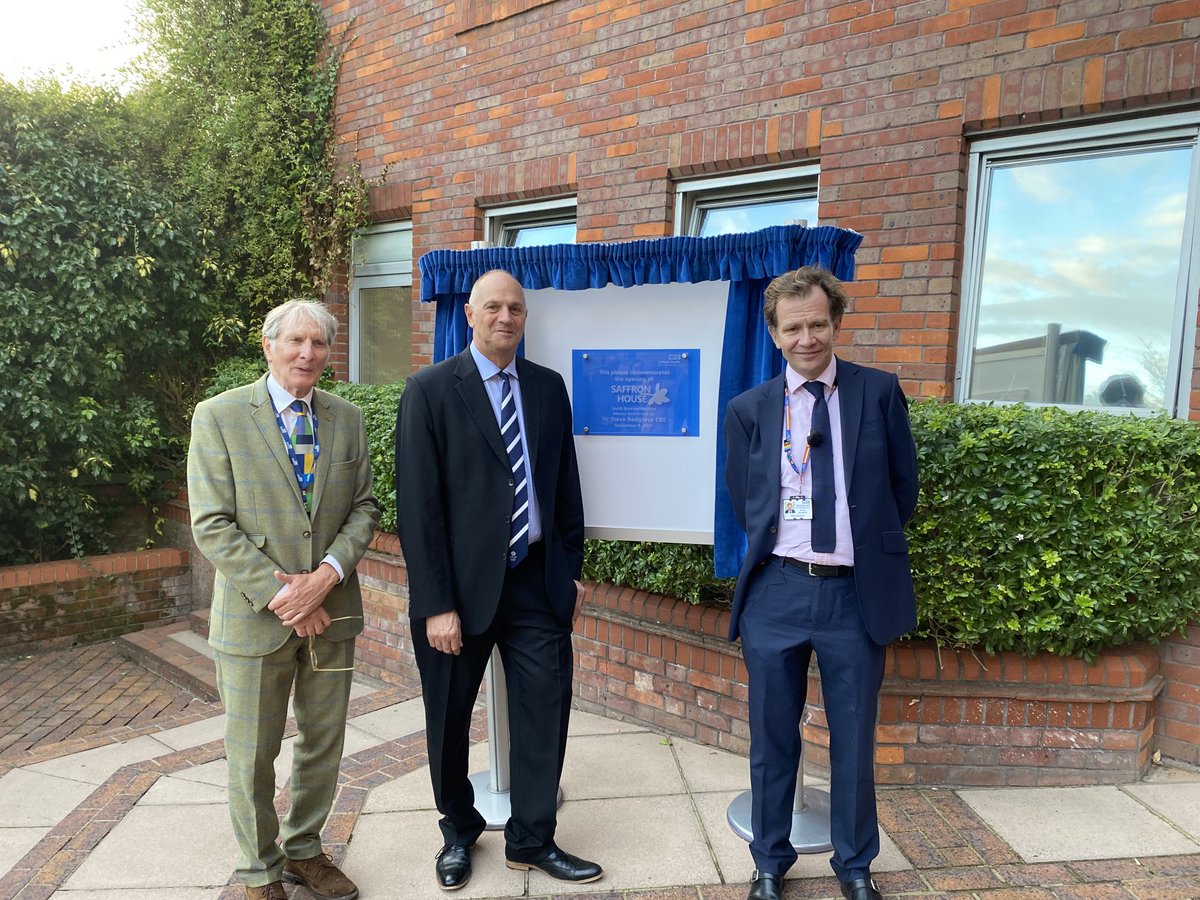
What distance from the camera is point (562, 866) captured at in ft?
9.87

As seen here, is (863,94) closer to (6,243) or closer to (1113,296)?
(1113,296)

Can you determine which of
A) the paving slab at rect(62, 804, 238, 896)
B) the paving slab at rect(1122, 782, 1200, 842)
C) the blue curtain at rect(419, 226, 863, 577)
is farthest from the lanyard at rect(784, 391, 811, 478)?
the paving slab at rect(62, 804, 238, 896)

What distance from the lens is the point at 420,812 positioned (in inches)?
139

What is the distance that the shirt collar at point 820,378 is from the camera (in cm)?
280

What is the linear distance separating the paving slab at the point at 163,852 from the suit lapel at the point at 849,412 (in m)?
2.63

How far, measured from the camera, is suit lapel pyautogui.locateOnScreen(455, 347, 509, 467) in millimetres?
2842

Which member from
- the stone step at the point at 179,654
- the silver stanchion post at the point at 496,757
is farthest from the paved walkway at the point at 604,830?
the stone step at the point at 179,654

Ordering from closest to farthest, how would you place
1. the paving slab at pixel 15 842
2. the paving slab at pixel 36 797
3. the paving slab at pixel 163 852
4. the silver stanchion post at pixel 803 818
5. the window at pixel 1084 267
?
1. the paving slab at pixel 163 852
2. the silver stanchion post at pixel 803 818
3. the paving slab at pixel 15 842
4. the paving slab at pixel 36 797
5. the window at pixel 1084 267

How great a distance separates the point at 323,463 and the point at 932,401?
2737 mm

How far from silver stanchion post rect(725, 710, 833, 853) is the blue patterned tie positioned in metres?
1.94

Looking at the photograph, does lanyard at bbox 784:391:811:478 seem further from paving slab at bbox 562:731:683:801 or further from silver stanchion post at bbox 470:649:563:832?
paving slab at bbox 562:731:683:801

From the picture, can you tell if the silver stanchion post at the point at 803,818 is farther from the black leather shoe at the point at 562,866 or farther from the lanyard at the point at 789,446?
the lanyard at the point at 789,446

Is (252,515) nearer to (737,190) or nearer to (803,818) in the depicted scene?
(803,818)

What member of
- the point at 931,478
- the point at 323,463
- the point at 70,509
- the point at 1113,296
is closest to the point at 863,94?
the point at 1113,296
